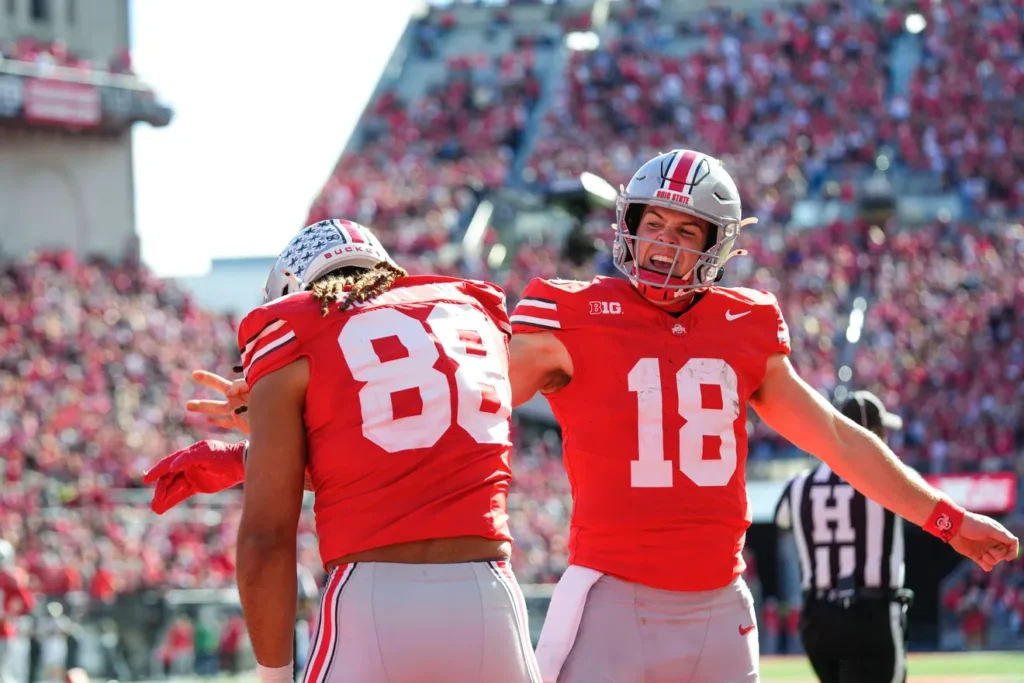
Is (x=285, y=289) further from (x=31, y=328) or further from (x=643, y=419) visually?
(x=31, y=328)

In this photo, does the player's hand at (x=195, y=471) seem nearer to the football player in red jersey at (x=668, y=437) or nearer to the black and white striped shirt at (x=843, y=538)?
the football player in red jersey at (x=668, y=437)

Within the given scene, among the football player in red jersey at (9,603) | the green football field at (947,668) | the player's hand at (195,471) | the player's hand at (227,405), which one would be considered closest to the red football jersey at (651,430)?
the player's hand at (227,405)

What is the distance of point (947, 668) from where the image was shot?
14.7 m

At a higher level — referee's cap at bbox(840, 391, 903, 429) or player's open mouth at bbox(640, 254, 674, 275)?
player's open mouth at bbox(640, 254, 674, 275)

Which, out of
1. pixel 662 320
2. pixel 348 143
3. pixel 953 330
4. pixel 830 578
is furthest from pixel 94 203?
pixel 662 320

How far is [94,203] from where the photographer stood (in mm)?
31453

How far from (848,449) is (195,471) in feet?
5.61

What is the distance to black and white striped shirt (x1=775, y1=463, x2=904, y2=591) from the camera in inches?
259

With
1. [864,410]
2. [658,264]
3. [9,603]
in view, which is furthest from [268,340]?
[9,603]

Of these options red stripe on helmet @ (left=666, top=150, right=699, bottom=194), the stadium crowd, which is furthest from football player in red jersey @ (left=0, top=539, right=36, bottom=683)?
the stadium crowd

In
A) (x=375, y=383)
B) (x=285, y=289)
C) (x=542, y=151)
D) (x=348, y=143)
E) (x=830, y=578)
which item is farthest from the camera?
(x=348, y=143)

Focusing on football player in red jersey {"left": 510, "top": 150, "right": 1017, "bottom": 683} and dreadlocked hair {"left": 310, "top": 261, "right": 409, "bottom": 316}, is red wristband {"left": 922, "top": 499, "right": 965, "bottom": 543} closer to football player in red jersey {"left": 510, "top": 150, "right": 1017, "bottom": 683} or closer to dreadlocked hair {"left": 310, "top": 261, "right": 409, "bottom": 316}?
football player in red jersey {"left": 510, "top": 150, "right": 1017, "bottom": 683}

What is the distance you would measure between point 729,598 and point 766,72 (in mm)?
28294

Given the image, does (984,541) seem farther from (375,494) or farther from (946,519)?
(375,494)
